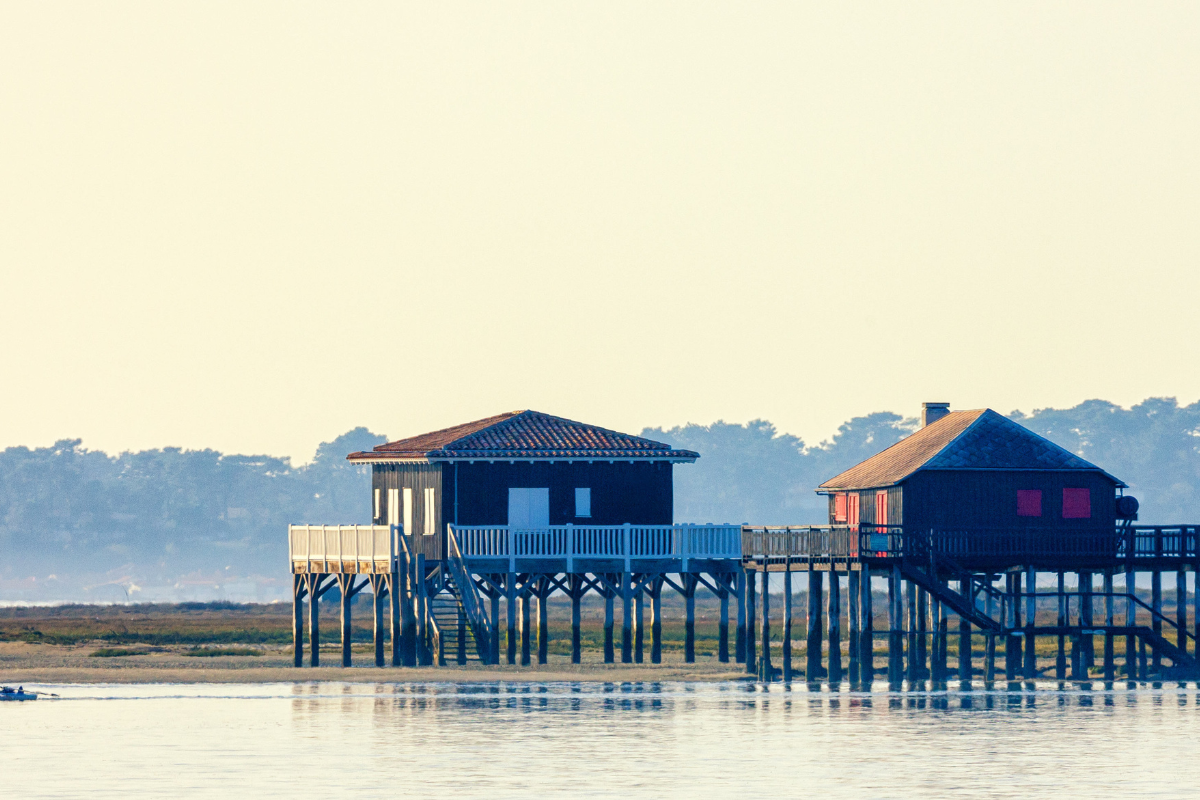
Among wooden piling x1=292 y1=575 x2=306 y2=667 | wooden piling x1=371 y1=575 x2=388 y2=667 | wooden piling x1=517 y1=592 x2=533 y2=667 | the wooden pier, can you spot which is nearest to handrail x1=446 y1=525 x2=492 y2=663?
the wooden pier

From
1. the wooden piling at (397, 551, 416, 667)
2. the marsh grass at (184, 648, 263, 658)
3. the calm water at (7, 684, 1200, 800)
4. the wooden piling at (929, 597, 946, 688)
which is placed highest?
the wooden piling at (397, 551, 416, 667)

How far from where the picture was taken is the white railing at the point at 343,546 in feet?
228

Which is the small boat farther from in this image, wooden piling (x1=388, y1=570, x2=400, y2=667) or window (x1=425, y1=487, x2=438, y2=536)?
window (x1=425, y1=487, x2=438, y2=536)

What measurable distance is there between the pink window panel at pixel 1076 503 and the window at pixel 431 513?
1703 cm

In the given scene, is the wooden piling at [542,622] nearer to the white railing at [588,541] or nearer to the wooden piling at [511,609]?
the wooden piling at [511,609]

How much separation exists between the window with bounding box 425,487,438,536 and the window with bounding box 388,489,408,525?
228 cm

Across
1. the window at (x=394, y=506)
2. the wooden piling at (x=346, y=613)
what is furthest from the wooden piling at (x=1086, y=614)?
the wooden piling at (x=346, y=613)

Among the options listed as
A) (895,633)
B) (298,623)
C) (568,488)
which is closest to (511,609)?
(568,488)

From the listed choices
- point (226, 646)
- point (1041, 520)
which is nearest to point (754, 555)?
point (1041, 520)

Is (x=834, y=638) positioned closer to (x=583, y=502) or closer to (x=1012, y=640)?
(x=1012, y=640)

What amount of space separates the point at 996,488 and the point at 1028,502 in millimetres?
959

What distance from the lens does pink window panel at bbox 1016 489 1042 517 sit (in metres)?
65.1

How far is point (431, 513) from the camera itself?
69.2 meters

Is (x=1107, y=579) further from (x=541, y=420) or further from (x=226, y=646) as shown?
(x=226, y=646)
